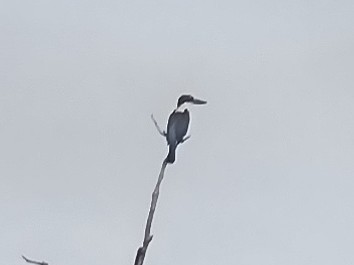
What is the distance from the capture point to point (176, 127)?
25.6ft

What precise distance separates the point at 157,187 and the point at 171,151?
2.03 m

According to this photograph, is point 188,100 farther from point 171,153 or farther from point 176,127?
point 171,153

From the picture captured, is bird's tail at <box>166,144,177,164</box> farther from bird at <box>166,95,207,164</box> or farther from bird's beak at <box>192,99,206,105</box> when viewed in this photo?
bird's beak at <box>192,99,206,105</box>

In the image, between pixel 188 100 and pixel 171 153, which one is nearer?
pixel 171 153

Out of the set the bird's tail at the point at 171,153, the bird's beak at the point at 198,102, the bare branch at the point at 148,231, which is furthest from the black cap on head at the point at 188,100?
the bare branch at the point at 148,231

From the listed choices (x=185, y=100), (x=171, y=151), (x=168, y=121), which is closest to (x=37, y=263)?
(x=171, y=151)

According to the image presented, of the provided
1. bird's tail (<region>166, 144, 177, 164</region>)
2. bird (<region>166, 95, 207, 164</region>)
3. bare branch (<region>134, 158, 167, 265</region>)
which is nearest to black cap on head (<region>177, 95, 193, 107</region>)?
bird (<region>166, 95, 207, 164</region>)

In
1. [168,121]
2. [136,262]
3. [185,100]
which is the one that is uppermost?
[185,100]

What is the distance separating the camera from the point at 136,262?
4.51 metres

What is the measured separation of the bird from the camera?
704 centimetres

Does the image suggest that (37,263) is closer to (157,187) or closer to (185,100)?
(157,187)

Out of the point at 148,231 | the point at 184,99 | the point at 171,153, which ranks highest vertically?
the point at 184,99

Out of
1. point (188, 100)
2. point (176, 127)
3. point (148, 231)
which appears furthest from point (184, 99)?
point (148, 231)

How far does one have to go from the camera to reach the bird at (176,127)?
704 cm
